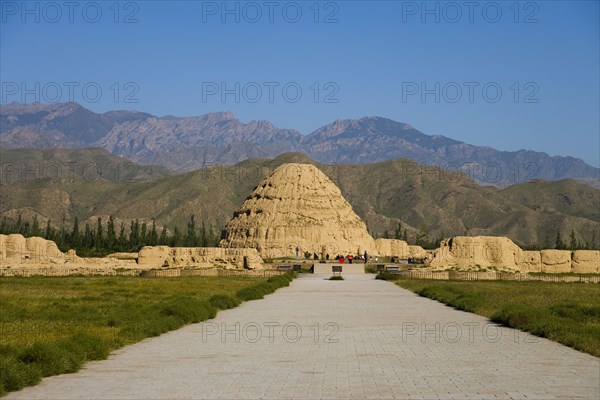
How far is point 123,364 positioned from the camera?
1377 cm

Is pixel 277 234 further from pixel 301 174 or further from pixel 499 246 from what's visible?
pixel 499 246

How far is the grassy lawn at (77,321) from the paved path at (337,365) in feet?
0.95

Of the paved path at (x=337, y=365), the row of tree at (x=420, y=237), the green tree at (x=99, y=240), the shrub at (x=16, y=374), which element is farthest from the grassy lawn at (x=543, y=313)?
the row of tree at (x=420, y=237)

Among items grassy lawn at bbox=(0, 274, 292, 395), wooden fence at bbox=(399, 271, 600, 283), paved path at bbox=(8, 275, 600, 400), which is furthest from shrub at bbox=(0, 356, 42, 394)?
wooden fence at bbox=(399, 271, 600, 283)

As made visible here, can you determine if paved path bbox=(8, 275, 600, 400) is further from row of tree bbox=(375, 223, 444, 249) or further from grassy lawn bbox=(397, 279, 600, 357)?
row of tree bbox=(375, 223, 444, 249)

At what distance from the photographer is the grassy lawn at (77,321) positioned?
1238cm

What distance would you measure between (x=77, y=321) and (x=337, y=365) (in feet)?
32.2

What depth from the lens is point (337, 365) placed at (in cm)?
1377

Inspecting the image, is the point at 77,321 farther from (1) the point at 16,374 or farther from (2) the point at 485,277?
(2) the point at 485,277

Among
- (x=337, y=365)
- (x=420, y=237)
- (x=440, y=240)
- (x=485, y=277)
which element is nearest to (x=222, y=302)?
(x=337, y=365)

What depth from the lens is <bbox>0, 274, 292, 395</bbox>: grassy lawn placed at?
12.4 metres

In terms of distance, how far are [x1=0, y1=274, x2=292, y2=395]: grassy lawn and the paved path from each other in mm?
291

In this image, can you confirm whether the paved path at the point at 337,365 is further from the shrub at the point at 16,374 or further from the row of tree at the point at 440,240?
the row of tree at the point at 440,240

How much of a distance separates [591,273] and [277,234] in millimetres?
46367
